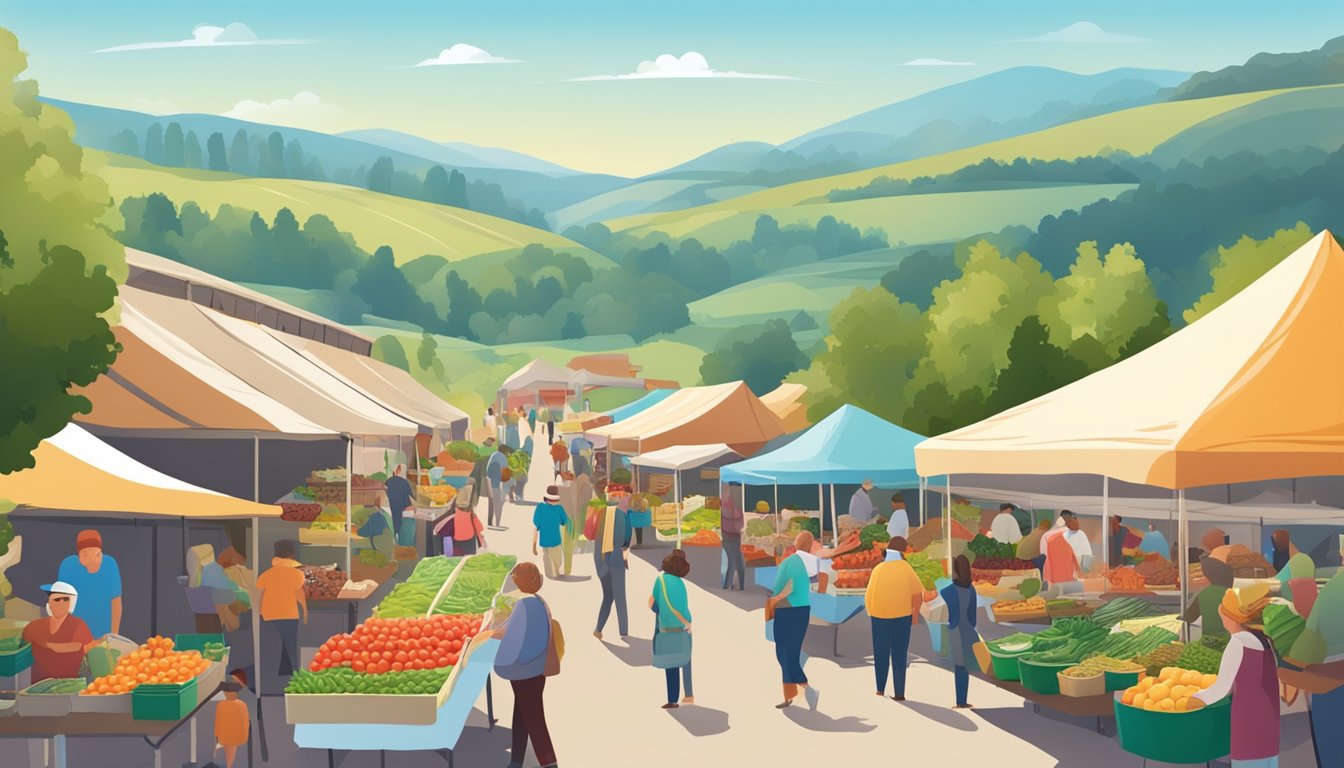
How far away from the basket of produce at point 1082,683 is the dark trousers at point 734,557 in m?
10.6

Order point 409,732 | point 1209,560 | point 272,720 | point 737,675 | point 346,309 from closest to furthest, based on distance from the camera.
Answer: point 409,732 < point 1209,560 < point 272,720 < point 737,675 < point 346,309

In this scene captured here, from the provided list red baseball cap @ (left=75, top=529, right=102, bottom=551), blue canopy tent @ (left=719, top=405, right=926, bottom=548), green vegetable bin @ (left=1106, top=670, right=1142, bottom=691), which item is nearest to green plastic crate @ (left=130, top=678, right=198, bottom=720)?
red baseball cap @ (left=75, top=529, right=102, bottom=551)

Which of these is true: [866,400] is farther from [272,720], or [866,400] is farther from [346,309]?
[346,309]

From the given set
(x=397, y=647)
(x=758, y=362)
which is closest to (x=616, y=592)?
(x=397, y=647)

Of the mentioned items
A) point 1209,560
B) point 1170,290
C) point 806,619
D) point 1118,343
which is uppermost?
point 1170,290

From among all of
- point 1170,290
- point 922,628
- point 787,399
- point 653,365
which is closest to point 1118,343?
point 787,399

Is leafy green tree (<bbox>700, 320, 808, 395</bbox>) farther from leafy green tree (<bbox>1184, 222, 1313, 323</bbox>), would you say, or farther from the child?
the child

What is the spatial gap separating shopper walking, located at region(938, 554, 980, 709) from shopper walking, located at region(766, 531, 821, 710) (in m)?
1.34

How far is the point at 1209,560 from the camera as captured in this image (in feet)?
32.8

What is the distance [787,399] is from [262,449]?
21.4 metres

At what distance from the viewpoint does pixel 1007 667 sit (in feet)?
37.9

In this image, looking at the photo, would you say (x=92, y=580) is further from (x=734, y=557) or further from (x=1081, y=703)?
(x=734, y=557)

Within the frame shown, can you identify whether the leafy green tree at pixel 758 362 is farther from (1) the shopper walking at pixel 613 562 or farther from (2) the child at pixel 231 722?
(2) the child at pixel 231 722

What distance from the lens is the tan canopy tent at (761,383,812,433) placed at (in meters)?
→ 38.6
